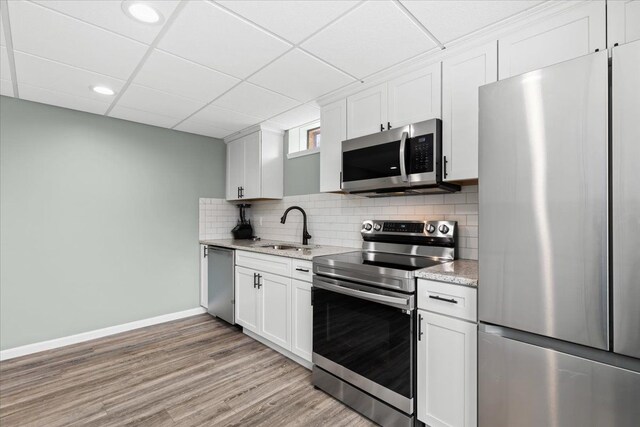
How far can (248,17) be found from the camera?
5.49 ft

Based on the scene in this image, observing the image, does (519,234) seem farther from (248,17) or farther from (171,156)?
(171,156)

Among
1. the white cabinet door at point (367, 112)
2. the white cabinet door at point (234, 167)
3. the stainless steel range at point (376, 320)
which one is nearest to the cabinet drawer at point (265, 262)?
the stainless steel range at point (376, 320)

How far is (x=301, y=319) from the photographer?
98.8 inches

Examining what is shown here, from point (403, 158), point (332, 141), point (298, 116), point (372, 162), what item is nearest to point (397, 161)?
point (403, 158)

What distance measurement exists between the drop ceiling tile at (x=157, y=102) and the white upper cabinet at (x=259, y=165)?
0.82 m

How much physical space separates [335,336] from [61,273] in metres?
2.86

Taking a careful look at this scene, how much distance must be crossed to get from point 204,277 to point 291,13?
10.8 feet

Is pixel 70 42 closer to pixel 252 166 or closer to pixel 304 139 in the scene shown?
pixel 252 166

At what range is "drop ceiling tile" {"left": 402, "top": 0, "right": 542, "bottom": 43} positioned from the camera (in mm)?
1559

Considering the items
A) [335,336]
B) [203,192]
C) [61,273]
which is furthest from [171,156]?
[335,336]

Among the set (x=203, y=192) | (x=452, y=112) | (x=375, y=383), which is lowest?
(x=375, y=383)

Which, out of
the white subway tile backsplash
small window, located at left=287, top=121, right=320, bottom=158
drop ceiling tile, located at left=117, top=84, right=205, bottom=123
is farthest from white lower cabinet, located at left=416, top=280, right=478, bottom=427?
drop ceiling tile, located at left=117, top=84, right=205, bottom=123

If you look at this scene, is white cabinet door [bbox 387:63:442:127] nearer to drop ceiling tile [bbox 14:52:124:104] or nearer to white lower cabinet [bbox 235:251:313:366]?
white lower cabinet [bbox 235:251:313:366]

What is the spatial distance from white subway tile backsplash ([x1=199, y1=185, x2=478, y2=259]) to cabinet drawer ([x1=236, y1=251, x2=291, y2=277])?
69 cm
